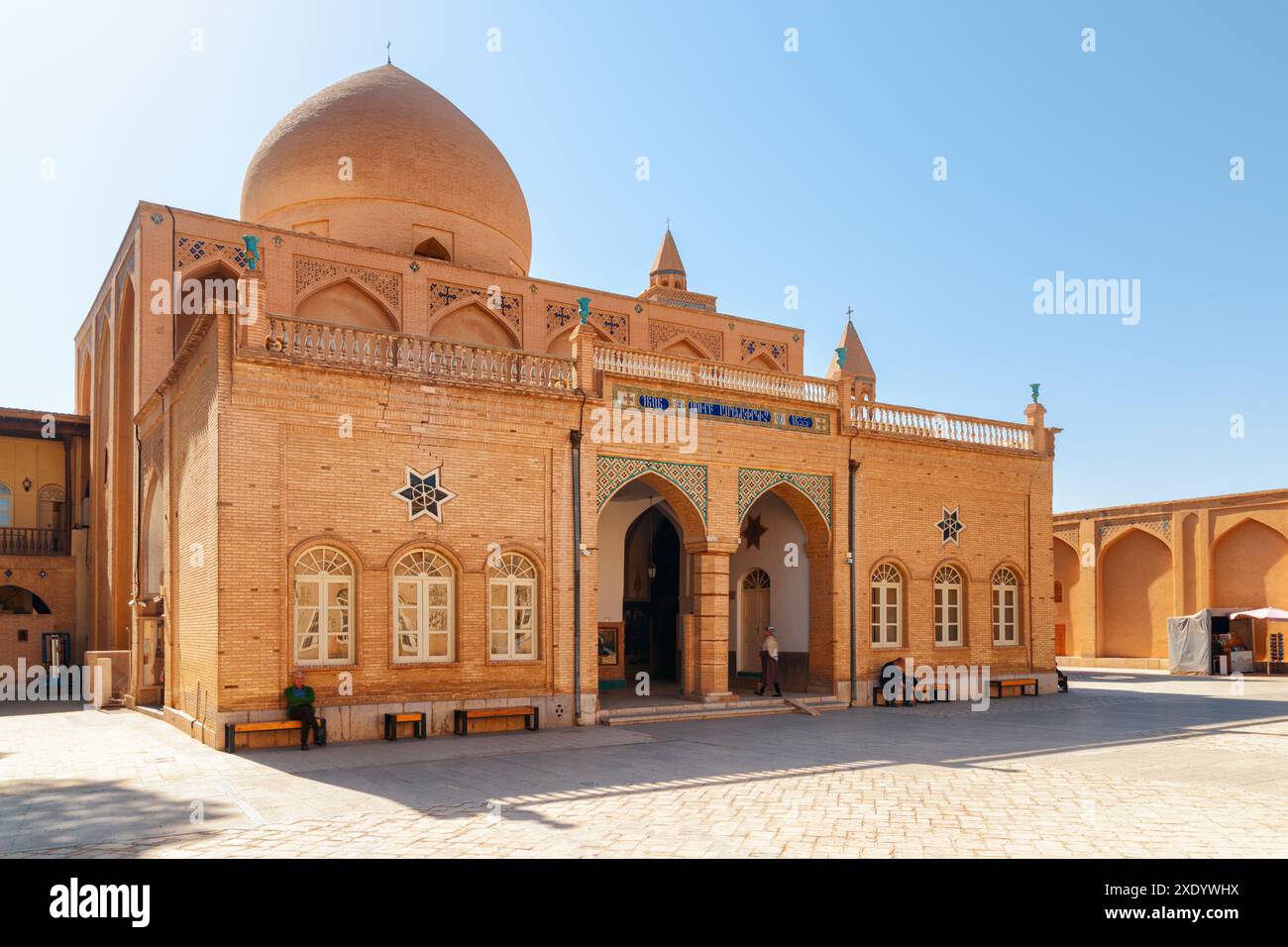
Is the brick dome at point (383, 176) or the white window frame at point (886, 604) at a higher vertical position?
the brick dome at point (383, 176)

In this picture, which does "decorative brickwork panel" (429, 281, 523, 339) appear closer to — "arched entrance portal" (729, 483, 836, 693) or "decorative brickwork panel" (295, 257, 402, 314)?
"decorative brickwork panel" (295, 257, 402, 314)

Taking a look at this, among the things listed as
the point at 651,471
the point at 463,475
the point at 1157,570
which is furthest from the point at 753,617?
the point at 1157,570

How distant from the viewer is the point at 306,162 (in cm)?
2269

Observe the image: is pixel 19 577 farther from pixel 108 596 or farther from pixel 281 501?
pixel 281 501

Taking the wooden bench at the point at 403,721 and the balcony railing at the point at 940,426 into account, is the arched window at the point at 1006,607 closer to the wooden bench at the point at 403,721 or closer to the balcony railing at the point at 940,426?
the balcony railing at the point at 940,426

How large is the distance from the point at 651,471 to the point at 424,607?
443 cm

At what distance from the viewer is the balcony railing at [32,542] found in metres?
26.0

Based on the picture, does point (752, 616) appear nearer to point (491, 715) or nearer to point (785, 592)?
point (785, 592)

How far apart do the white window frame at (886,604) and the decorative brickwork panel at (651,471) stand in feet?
13.9

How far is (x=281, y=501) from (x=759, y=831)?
322 inches

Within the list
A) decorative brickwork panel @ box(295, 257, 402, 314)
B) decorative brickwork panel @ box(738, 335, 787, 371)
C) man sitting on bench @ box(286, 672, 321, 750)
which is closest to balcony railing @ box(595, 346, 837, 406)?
man sitting on bench @ box(286, 672, 321, 750)

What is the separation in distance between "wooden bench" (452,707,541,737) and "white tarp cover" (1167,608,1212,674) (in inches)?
849

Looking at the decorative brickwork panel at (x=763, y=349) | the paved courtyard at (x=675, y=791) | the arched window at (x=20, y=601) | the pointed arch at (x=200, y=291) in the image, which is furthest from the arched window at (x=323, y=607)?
the arched window at (x=20, y=601)
